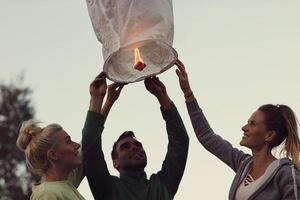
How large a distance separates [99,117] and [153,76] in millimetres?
571

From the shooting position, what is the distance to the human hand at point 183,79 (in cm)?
576

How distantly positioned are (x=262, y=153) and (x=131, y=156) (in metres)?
1.06

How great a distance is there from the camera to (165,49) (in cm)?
524

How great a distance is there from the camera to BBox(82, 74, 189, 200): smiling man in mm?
5387

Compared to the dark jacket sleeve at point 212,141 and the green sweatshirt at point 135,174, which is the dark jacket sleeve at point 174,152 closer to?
the green sweatshirt at point 135,174

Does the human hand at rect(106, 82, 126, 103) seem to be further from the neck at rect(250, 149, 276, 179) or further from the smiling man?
the neck at rect(250, 149, 276, 179)

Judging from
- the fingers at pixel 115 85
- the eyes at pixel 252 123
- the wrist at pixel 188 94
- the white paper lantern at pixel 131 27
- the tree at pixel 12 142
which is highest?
the white paper lantern at pixel 131 27

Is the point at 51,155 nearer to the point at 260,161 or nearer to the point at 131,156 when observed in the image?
the point at 131,156

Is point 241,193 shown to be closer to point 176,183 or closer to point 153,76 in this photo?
point 176,183

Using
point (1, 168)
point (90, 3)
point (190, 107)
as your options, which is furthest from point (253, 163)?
point (1, 168)

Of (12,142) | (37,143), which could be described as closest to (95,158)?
(37,143)

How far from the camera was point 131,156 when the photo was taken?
561cm

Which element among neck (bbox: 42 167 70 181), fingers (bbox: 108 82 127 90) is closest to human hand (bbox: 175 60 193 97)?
fingers (bbox: 108 82 127 90)

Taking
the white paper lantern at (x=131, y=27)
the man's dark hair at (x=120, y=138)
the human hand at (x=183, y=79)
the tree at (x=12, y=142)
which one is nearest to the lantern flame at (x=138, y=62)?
the white paper lantern at (x=131, y=27)
